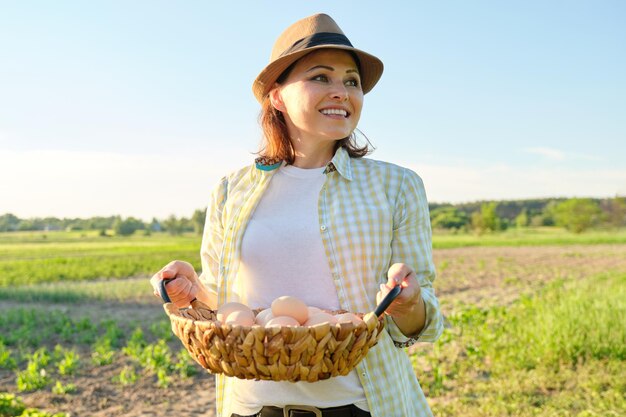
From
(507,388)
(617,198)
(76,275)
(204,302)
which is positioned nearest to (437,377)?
(507,388)

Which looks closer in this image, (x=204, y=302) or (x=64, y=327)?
(x=204, y=302)

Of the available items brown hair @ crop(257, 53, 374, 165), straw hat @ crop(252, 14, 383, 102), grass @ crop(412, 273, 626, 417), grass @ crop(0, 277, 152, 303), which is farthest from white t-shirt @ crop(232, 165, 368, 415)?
grass @ crop(0, 277, 152, 303)

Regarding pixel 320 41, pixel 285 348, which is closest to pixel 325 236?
pixel 285 348

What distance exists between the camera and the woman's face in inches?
69.6

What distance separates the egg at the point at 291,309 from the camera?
1.57 metres

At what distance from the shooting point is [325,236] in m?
1.75

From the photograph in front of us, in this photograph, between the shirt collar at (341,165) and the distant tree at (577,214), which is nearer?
the shirt collar at (341,165)

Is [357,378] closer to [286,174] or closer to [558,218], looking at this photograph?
[286,174]

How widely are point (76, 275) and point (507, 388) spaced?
16.9 m

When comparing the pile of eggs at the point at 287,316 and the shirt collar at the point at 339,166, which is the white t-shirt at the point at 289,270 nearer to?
the shirt collar at the point at 339,166

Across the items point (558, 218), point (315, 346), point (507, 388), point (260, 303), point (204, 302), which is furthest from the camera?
point (558, 218)

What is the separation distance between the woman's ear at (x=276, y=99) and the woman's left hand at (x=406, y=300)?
2.38 ft

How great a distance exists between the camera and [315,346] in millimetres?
1366

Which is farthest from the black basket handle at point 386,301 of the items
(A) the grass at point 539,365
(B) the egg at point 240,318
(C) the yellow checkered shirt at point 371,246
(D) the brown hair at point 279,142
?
(A) the grass at point 539,365
